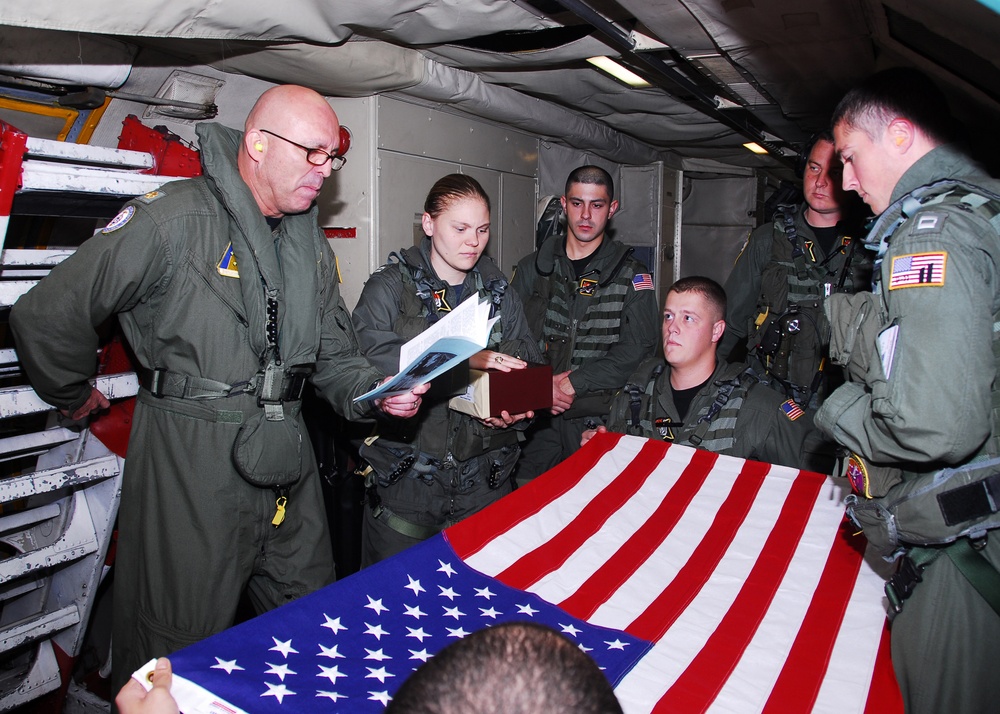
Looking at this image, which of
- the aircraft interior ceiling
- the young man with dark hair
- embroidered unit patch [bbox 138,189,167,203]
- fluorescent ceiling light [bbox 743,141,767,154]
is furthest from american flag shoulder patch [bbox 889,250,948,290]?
fluorescent ceiling light [bbox 743,141,767,154]

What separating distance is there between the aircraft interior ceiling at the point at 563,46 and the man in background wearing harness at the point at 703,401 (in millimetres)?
1251

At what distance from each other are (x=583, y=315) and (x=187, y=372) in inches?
99.8

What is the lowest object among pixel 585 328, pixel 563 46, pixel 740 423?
pixel 740 423

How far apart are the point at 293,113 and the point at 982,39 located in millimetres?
2077

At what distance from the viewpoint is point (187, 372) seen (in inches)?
95.6

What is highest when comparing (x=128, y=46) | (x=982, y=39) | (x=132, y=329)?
(x=128, y=46)

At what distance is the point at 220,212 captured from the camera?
8.18 feet

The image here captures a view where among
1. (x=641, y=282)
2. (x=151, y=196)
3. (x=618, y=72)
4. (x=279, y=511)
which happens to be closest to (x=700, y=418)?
(x=641, y=282)

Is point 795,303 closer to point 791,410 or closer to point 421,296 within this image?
point 791,410

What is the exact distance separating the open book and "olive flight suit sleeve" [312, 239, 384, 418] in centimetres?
51

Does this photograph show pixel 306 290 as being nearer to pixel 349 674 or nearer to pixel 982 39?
pixel 349 674

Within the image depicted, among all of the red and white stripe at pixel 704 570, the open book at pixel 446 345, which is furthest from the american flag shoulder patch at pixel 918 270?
the open book at pixel 446 345

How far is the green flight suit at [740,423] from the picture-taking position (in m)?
3.18

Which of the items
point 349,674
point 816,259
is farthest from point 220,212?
point 816,259
